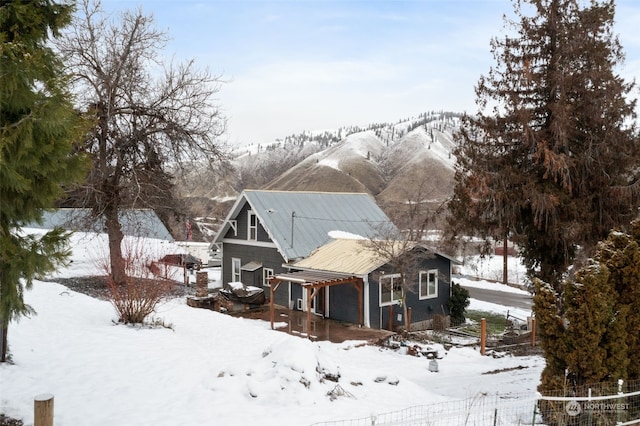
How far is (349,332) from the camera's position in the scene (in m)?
18.6

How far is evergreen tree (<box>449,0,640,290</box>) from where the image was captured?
16.5m

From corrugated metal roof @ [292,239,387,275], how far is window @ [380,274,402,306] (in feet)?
3.17

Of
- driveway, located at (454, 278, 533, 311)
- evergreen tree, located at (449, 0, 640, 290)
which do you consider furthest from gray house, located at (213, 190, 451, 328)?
driveway, located at (454, 278, 533, 311)

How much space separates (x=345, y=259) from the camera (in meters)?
20.4

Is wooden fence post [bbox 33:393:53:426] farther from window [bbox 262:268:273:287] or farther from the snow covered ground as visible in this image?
window [bbox 262:268:273:287]

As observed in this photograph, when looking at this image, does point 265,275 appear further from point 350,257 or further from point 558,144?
point 558,144

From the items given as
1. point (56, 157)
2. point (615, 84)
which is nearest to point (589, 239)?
point (615, 84)

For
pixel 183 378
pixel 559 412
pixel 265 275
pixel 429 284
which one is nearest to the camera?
pixel 559 412

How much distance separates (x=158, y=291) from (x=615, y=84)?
14894 millimetres

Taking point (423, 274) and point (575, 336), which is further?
point (423, 274)

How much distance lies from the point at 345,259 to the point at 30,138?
616 inches

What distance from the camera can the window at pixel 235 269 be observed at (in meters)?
24.8

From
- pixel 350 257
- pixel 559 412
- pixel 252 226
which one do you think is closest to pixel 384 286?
pixel 350 257

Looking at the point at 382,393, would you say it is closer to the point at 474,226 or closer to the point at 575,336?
the point at 575,336
